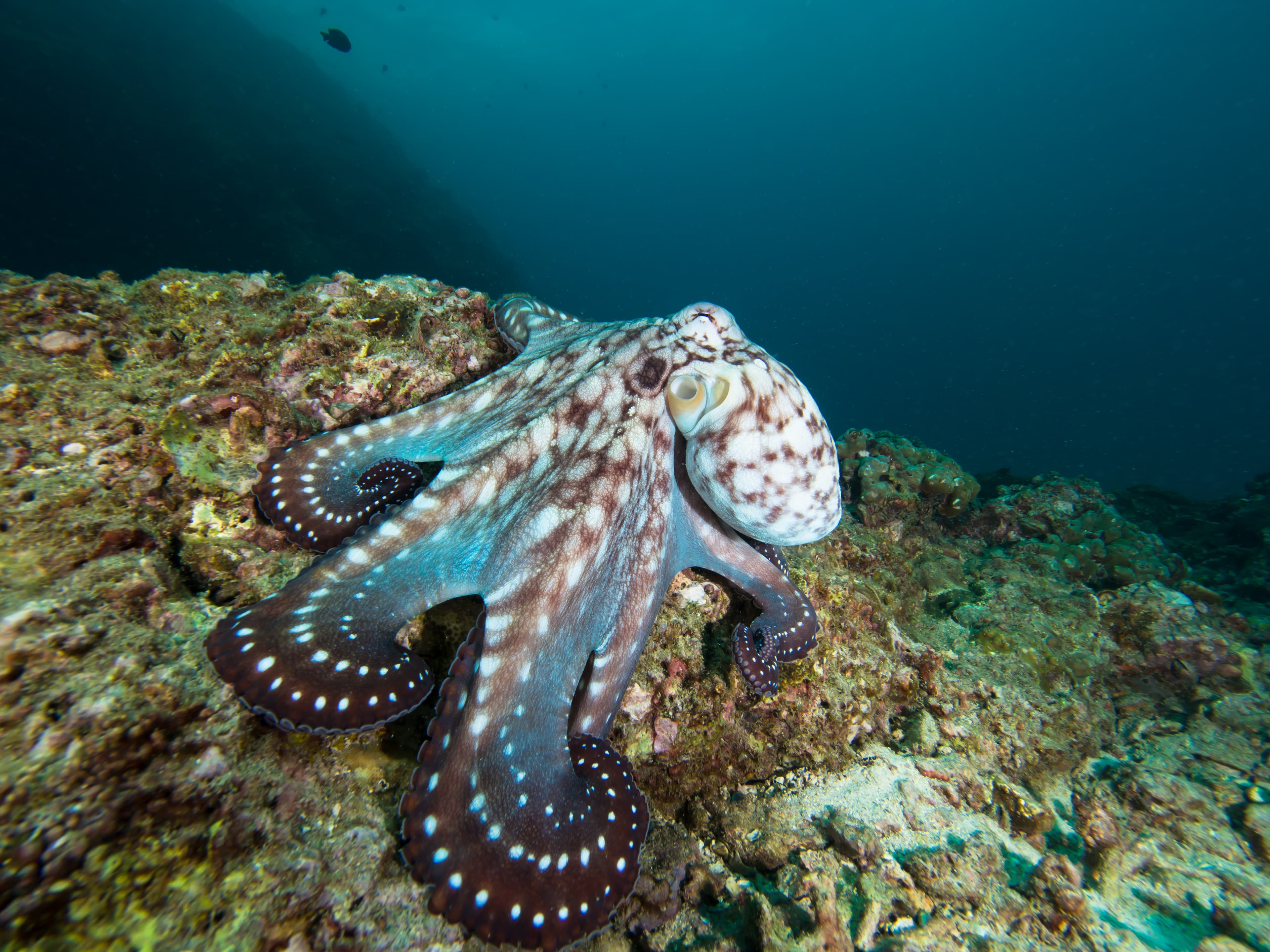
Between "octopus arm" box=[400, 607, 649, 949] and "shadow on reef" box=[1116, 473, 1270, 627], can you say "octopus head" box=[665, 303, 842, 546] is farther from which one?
"shadow on reef" box=[1116, 473, 1270, 627]

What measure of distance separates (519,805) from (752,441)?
1.99 m

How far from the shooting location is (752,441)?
2.63 metres

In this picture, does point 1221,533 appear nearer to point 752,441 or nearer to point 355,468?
point 752,441

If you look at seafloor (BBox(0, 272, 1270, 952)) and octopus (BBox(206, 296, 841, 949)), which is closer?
seafloor (BBox(0, 272, 1270, 952))

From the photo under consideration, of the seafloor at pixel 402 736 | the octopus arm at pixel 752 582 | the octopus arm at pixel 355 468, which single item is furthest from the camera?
the octopus arm at pixel 752 582

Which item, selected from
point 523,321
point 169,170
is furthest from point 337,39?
point 523,321

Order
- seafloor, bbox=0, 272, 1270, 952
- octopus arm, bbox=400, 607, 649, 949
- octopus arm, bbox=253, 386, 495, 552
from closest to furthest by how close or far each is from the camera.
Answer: seafloor, bbox=0, 272, 1270, 952, octopus arm, bbox=400, 607, 649, 949, octopus arm, bbox=253, 386, 495, 552

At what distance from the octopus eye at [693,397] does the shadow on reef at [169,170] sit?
30244 mm

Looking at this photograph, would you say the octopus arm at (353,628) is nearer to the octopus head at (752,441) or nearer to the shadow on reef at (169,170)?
the octopus head at (752,441)

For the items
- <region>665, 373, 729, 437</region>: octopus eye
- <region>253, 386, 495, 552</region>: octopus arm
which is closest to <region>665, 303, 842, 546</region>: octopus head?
<region>665, 373, 729, 437</region>: octopus eye

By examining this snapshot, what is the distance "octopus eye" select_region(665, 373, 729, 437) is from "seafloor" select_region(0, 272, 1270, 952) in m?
1.32

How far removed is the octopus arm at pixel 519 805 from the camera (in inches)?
76.1

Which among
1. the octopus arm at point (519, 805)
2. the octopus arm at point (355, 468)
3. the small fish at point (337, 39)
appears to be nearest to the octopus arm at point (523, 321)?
the octopus arm at point (355, 468)

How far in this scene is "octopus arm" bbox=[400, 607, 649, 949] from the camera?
6.34 feet
